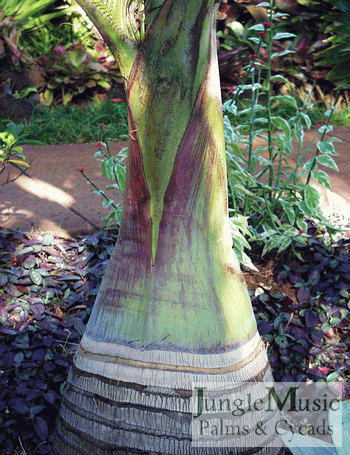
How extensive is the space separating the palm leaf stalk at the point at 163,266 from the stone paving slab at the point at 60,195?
1176 millimetres

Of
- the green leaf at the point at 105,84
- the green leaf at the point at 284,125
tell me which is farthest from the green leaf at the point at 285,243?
the green leaf at the point at 105,84

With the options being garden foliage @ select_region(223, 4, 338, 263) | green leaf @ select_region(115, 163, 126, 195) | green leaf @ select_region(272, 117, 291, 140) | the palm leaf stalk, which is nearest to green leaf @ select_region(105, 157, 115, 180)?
green leaf @ select_region(115, 163, 126, 195)

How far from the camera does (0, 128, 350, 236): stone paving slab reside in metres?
2.13

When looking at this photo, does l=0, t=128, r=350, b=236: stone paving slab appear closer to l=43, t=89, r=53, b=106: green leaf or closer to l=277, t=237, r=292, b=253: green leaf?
l=277, t=237, r=292, b=253: green leaf

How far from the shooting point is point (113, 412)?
0.92 meters

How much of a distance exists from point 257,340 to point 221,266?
0.22m

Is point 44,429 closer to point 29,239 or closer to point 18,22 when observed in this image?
point 29,239

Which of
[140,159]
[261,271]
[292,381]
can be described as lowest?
[292,381]

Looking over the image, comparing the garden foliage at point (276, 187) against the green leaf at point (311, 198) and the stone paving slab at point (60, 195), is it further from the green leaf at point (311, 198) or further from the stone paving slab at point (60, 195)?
the stone paving slab at point (60, 195)

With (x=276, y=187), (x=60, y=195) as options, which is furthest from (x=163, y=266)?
(x=60, y=195)

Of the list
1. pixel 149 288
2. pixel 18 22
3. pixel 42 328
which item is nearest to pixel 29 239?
pixel 42 328

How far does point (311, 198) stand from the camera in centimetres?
180

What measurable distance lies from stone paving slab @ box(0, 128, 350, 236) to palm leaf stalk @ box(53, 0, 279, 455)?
118 centimetres

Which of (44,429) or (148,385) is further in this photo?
(44,429)
